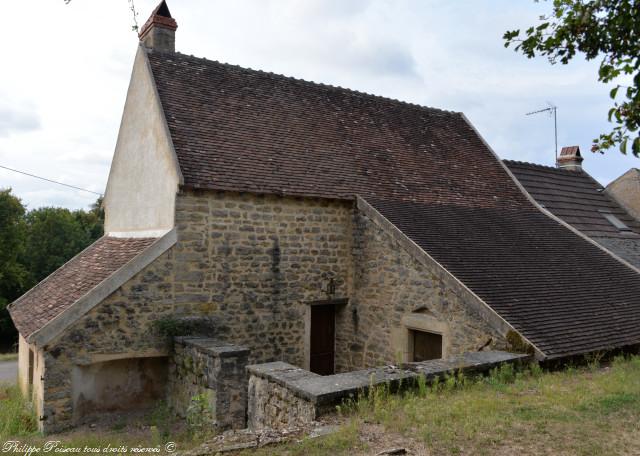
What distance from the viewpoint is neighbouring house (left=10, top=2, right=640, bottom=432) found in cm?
828

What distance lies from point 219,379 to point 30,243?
3468 cm

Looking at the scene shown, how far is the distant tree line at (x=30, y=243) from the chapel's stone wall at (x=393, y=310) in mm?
26231

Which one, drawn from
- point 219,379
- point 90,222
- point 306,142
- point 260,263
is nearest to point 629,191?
point 306,142

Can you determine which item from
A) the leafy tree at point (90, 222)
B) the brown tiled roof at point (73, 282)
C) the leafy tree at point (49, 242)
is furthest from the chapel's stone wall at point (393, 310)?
the leafy tree at point (90, 222)

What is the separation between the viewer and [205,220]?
9570 mm

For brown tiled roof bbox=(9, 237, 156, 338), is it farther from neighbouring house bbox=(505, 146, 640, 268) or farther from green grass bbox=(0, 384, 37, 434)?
neighbouring house bbox=(505, 146, 640, 268)

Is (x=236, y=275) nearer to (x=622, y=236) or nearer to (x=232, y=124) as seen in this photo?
(x=232, y=124)

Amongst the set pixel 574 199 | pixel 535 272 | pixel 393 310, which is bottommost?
pixel 393 310

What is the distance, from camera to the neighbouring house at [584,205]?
14.2 meters

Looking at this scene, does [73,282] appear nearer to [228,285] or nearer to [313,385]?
[228,285]

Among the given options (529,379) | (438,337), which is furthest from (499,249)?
(529,379)

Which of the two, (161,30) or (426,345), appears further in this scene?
(161,30)

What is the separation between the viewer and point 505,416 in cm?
510

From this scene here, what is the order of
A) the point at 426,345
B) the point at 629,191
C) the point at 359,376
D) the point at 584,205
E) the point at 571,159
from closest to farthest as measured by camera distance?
the point at 359,376
the point at 426,345
the point at 584,205
the point at 629,191
the point at 571,159
